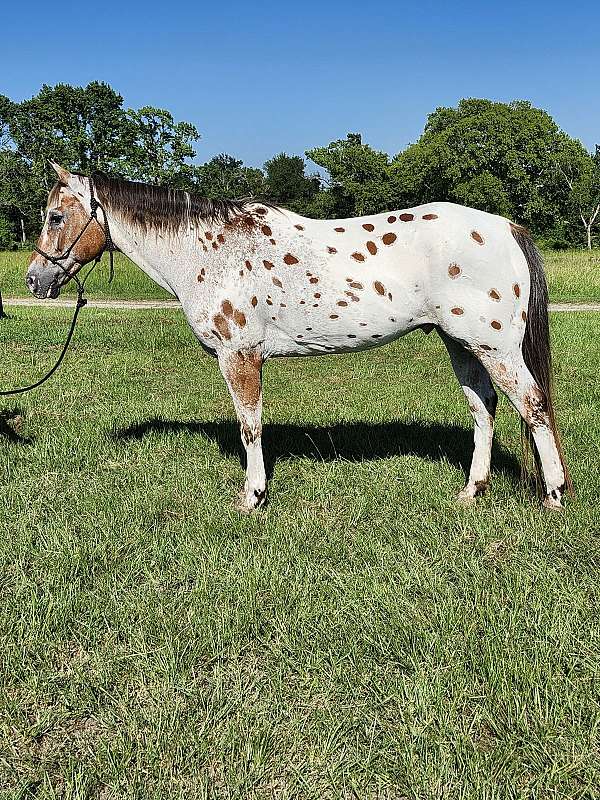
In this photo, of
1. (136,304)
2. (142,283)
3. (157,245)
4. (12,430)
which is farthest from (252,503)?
(142,283)

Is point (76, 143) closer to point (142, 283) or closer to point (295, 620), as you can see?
point (142, 283)

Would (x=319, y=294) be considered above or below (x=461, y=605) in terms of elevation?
above

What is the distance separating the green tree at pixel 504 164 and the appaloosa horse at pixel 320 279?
4838 cm

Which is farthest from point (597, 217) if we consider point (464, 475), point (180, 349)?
point (464, 475)

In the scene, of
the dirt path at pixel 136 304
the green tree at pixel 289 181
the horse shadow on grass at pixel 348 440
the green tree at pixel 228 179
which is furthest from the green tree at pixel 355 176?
the horse shadow on grass at pixel 348 440

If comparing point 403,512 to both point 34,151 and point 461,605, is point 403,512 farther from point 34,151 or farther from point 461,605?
point 34,151

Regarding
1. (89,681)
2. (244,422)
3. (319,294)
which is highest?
(319,294)

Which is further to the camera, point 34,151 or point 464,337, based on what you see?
point 34,151

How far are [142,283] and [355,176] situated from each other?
4039 cm

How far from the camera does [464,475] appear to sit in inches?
206

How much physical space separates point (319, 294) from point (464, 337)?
1.08 metres

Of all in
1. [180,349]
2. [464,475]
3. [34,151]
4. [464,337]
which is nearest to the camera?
[464,337]

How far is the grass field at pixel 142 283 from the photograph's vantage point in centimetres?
2077

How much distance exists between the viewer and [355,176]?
5809 cm
